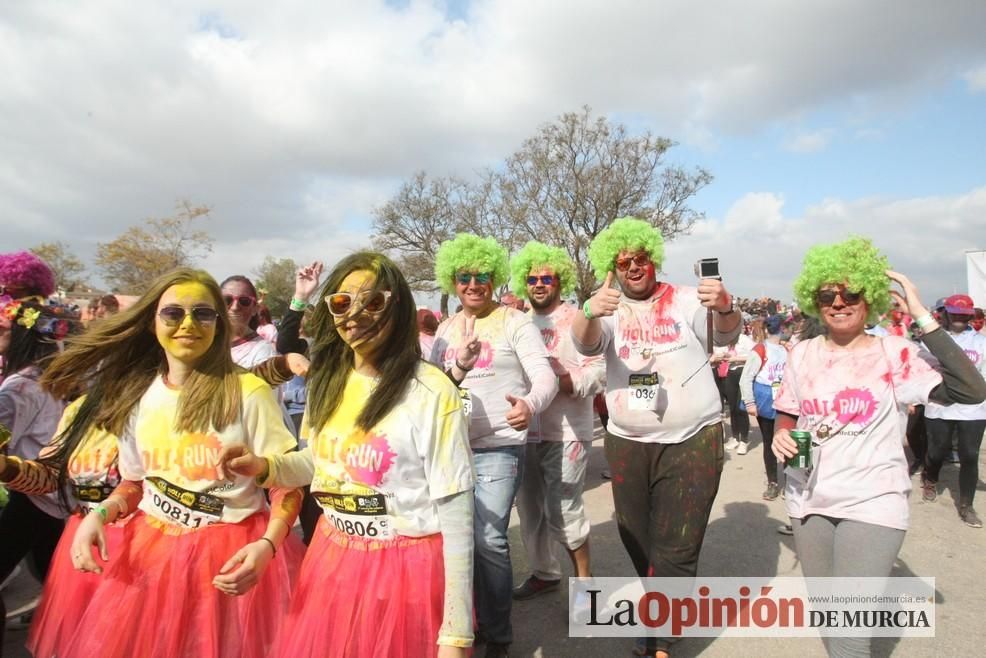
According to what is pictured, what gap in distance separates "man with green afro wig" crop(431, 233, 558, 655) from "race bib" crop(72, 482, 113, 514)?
166cm

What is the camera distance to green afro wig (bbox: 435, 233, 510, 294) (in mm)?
3561

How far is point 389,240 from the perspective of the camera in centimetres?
3225

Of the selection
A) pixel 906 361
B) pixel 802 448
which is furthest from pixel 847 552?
pixel 906 361

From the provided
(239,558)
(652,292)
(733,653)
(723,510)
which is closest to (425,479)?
(239,558)

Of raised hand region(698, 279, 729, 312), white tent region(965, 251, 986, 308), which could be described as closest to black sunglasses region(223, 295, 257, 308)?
raised hand region(698, 279, 729, 312)

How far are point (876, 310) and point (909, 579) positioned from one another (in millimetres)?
2368

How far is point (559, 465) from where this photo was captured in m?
3.47

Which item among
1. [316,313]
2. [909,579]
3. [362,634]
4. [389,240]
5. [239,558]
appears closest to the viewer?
[362,634]

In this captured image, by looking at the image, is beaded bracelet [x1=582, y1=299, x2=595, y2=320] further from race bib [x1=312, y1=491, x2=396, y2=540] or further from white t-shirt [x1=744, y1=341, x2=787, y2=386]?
white t-shirt [x1=744, y1=341, x2=787, y2=386]

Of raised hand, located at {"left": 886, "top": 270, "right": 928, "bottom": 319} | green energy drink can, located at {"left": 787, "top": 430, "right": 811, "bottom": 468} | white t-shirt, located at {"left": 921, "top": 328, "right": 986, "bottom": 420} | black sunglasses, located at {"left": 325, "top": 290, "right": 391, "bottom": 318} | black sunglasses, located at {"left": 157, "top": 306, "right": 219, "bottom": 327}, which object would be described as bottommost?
white t-shirt, located at {"left": 921, "top": 328, "right": 986, "bottom": 420}

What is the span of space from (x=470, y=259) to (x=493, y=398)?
988 millimetres

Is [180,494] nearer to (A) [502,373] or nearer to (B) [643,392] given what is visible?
(A) [502,373]

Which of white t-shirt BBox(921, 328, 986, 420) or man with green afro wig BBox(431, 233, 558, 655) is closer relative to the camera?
man with green afro wig BBox(431, 233, 558, 655)

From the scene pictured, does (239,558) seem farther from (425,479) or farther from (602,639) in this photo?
(602,639)
